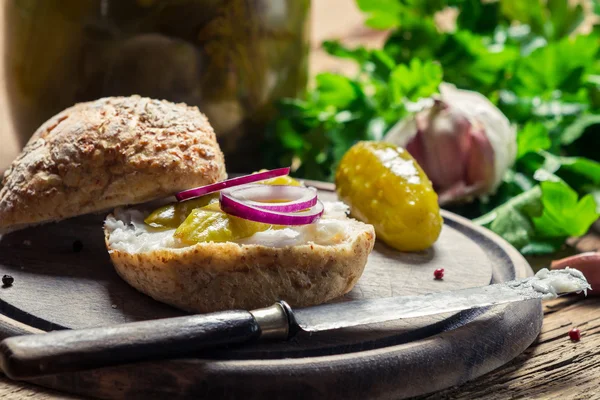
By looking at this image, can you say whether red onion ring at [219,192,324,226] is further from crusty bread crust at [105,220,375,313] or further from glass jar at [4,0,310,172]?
glass jar at [4,0,310,172]

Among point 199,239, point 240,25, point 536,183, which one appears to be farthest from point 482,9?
point 199,239

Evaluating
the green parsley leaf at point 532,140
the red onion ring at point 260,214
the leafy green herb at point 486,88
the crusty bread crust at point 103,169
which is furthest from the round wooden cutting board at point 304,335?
the green parsley leaf at point 532,140

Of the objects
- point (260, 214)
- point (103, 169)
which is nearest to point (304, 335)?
point (260, 214)

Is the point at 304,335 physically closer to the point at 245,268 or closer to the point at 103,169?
the point at 245,268

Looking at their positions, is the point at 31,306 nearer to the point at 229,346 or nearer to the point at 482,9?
the point at 229,346

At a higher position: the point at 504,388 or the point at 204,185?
the point at 204,185

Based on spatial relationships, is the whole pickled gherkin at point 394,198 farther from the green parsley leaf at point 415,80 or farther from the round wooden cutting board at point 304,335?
the green parsley leaf at point 415,80

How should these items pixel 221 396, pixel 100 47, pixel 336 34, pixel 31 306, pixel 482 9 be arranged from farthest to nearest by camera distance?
pixel 336 34
pixel 482 9
pixel 100 47
pixel 31 306
pixel 221 396

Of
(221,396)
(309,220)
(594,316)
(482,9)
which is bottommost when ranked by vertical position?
(594,316)
